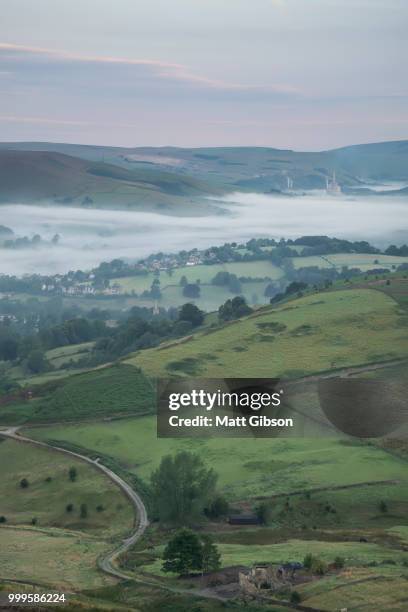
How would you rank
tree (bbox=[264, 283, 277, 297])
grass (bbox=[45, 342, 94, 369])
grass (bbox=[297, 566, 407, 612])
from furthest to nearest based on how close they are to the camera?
tree (bbox=[264, 283, 277, 297]) → grass (bbox=[45, 342, 94, 369]) → grass (bbox=[297, 566, 407, 612])

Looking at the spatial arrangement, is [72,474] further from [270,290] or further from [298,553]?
[270,290]

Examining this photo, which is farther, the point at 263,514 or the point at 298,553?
the point at 263,514

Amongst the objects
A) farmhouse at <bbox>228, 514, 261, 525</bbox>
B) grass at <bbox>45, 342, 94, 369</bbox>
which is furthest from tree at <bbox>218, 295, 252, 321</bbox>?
farmhouse at <bbox>228, 514, 261, 525</bbox>

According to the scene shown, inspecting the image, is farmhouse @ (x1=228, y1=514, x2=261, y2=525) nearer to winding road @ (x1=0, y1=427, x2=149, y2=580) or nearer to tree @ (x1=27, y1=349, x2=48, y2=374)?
winding road @ (x1=0, y1=427, x2=149, y2=580)

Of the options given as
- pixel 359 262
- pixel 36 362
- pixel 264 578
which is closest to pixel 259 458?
pixel 264 578

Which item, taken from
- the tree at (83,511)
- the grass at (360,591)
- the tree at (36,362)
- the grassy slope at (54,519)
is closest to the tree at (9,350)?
the tree at (36,362)

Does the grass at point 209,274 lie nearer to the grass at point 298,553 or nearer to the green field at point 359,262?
the green field at point 359,262

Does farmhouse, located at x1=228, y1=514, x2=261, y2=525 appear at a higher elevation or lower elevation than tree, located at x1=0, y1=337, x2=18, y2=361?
lower

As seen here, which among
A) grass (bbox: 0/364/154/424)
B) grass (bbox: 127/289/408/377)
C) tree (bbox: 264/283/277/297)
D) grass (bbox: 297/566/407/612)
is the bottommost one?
grass (bbox: 297/566/407/612)

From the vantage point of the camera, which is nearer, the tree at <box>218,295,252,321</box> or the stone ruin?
the stone ruin
